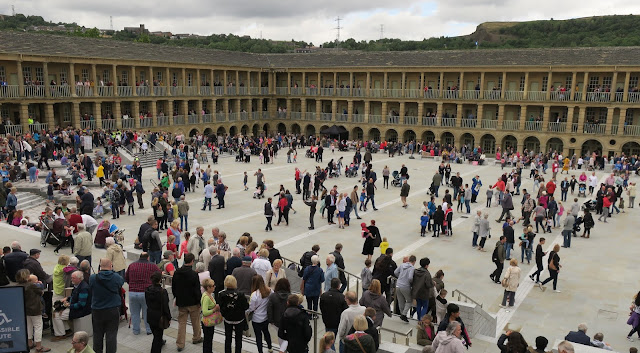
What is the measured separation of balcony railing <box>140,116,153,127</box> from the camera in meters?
42.2

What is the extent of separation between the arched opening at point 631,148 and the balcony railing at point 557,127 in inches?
199

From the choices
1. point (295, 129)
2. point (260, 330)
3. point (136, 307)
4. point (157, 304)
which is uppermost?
point (157, 304)

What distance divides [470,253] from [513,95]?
32.0 metres

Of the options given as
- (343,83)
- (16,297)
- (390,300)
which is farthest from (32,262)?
(343,83)

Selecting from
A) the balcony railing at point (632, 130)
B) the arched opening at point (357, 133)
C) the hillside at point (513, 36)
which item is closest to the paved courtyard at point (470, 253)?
the balcony railing at point (632, 130)

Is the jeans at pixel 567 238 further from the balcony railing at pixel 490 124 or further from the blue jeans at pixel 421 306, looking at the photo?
the balcony railing at pixel 490 124

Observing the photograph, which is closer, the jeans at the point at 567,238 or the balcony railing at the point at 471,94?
the jeans at the point at 567,238

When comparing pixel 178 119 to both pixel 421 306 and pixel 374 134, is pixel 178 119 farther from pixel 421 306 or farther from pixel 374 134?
pixel 421 306

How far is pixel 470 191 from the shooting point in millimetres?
23109

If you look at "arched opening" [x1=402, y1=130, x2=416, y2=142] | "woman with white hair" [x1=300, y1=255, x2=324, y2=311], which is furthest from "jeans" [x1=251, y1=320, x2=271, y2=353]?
"arched opening" [x1=402, y1=130, x2=416, y2=142]

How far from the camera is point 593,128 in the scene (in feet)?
138

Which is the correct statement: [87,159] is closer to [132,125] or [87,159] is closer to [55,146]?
[55,146]

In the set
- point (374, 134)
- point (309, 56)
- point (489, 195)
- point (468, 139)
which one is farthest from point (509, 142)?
point (489, 195)

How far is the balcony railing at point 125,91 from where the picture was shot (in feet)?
134
